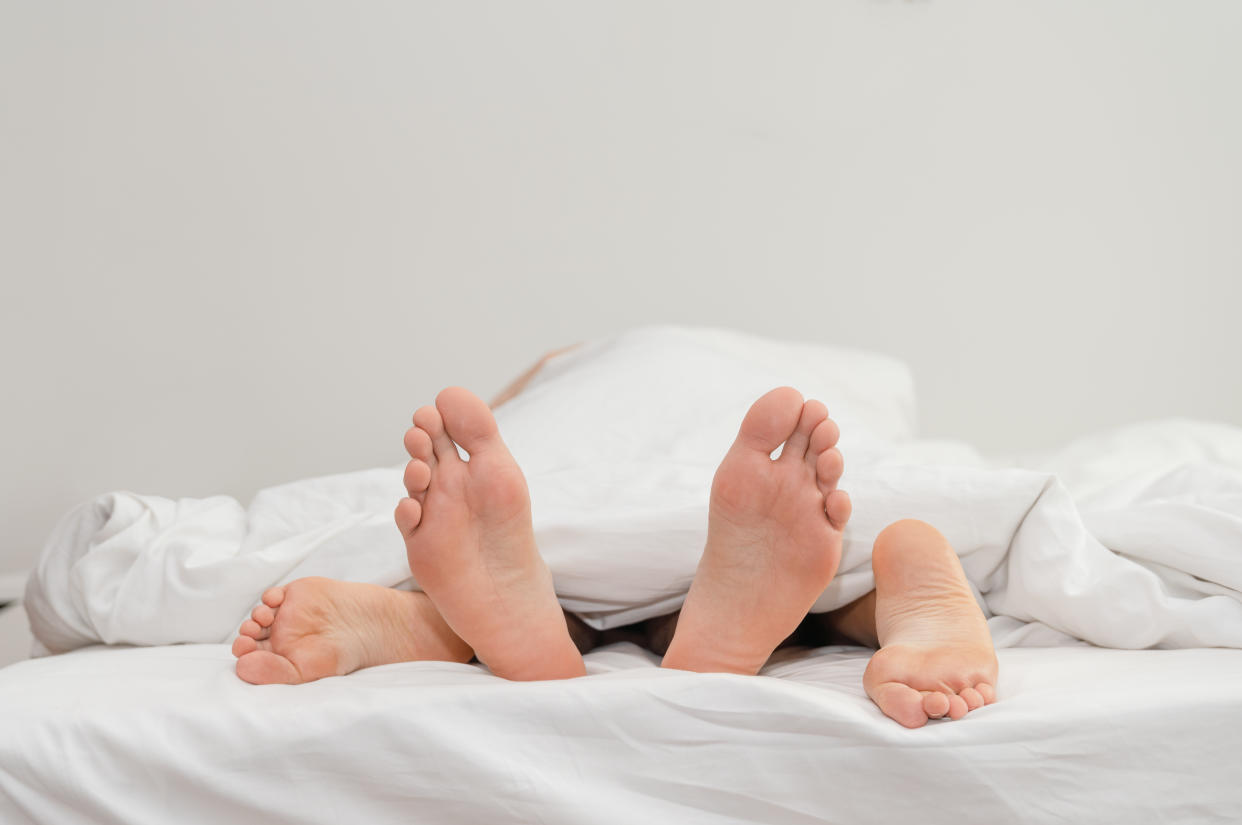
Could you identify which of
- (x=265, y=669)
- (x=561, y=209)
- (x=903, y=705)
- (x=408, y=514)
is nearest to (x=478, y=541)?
(x=408, y=514)

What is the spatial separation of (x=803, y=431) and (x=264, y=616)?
403 mm

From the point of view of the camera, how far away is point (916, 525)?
759 millimetres

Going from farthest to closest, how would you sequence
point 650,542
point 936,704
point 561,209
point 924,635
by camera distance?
point 561,209 → point 650,542 → point 924,635 → point 936,704

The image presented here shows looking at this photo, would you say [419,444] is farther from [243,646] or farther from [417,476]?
[243,646]

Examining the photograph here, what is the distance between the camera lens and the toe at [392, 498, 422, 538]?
2.21 ft

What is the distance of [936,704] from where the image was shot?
0.56 m

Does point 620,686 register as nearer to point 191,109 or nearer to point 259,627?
point 259,627

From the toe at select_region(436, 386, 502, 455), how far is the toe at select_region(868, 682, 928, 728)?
318 mm

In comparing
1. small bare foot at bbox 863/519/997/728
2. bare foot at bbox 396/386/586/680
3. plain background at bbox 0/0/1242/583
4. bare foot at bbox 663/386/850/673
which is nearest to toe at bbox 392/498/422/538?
bare foot at bbox 396/386/586/680

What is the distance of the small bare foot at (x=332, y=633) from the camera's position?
0.66m

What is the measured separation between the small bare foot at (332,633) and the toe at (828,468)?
33cm

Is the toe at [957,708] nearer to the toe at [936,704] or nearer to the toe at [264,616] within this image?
the toe at [936,704]

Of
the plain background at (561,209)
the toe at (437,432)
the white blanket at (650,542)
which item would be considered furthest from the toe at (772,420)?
the plain background at (561,209)

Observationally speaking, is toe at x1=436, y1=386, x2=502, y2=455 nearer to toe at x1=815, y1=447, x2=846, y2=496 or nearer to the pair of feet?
the pair of feet
